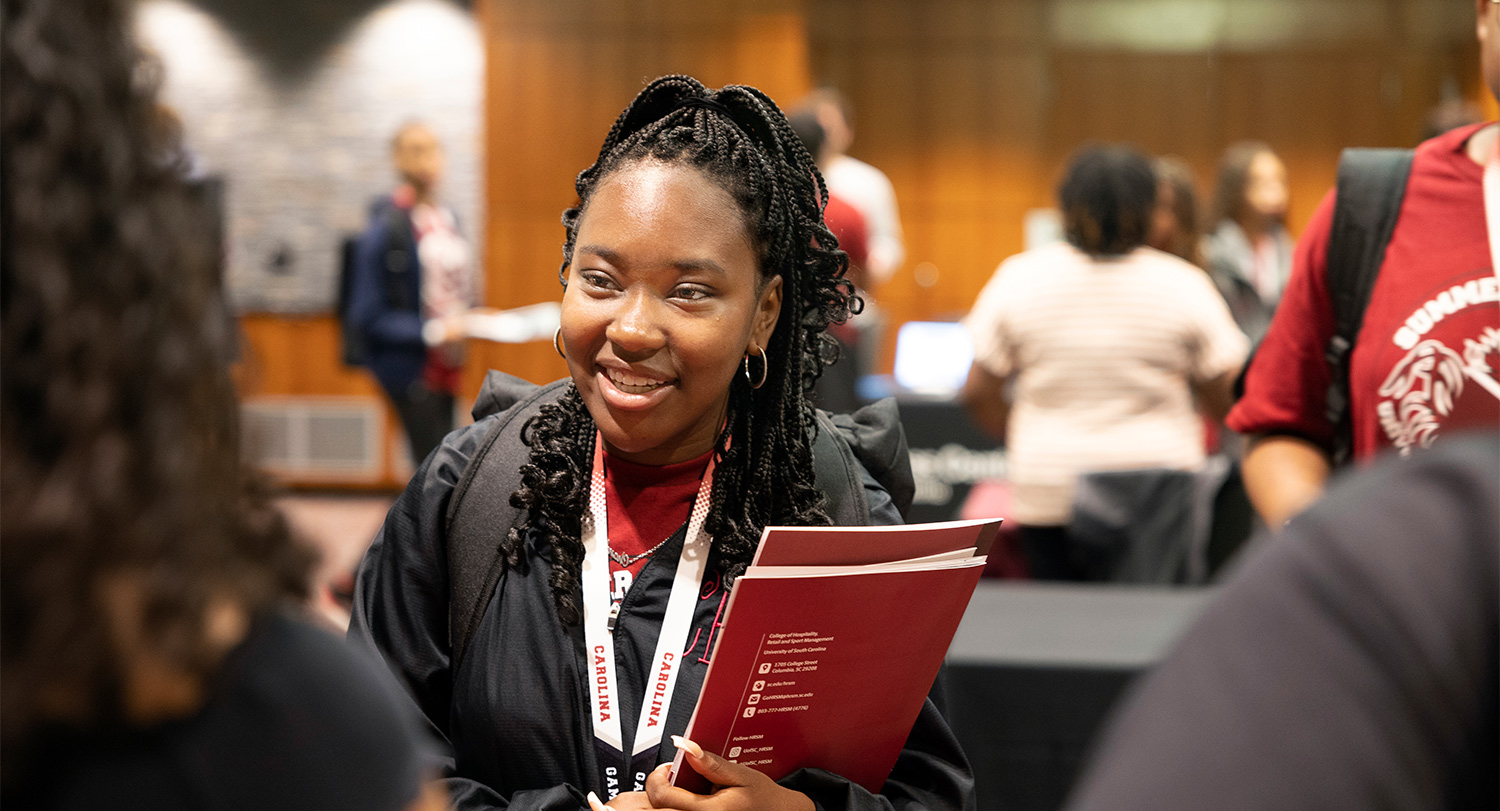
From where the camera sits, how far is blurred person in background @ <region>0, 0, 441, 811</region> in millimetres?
607

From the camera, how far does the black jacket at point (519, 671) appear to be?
1371mm

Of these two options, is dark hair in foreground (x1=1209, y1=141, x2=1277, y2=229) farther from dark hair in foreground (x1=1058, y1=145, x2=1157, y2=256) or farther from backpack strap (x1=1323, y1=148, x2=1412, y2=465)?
backpack strap (x1=1323, y1=148, x2=1412, y2=465)

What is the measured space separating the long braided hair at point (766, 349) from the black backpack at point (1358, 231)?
623 millimetres

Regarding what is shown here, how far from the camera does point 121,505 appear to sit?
619mm

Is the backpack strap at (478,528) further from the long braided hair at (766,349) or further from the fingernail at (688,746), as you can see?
the fingernail at (688,746)

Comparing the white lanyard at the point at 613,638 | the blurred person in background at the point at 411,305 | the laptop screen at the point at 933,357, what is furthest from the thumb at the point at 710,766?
the laptop screen at the point at 933,357

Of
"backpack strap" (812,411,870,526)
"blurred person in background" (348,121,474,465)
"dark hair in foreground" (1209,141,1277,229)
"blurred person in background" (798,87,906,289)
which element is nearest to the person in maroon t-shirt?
"backpack strap" (812,411,870,526)

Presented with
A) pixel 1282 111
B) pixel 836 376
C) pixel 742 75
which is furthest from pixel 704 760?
pixel 1282 111

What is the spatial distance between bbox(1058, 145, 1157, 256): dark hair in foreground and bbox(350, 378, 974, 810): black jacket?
244 centimetres

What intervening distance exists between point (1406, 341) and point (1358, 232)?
17cm

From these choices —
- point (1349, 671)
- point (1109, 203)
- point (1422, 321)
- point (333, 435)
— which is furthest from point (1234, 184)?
point (333, 435)

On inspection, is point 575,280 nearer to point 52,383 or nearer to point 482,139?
point 52,383

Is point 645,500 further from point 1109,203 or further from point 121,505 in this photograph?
point 1109,203

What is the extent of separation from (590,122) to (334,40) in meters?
2.19
